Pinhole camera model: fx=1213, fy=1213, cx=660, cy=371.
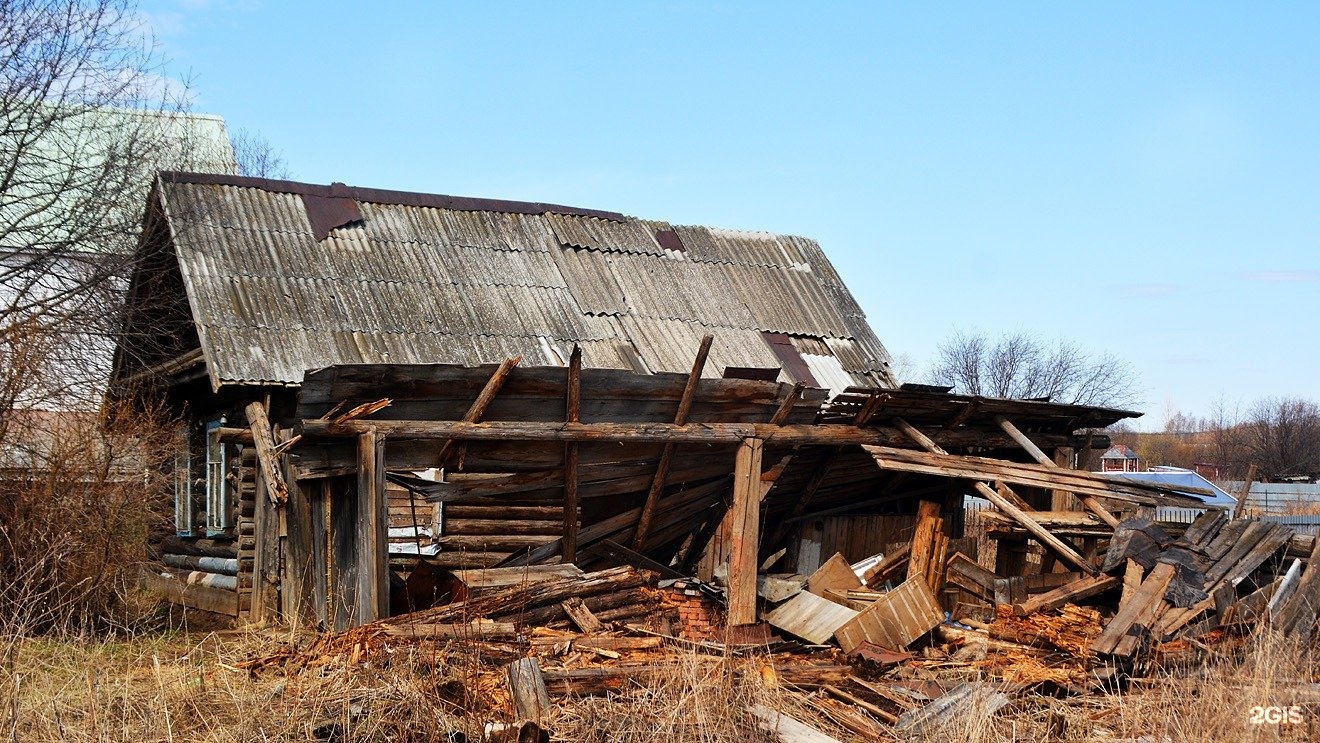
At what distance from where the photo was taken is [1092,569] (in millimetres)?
9875

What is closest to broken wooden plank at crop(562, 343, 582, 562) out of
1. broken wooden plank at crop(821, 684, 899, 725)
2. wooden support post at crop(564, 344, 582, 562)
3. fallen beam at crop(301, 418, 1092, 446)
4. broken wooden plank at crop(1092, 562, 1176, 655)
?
wooden support post at crop(564, 344, 582, 562)

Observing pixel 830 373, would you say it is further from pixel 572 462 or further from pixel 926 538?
pixel 572 462

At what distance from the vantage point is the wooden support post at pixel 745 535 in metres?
9.88

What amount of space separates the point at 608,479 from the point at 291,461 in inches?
103

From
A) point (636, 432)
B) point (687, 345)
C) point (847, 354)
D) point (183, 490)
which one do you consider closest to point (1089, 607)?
point (636, 432)

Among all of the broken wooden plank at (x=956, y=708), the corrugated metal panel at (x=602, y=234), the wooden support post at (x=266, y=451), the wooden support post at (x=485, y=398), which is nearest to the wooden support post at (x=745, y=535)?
the wooden support post at (x=485, y=398)

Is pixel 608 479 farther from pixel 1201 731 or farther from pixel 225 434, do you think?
pixel 1201 731

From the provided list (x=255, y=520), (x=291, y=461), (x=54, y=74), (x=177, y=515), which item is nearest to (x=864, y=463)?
(x=291, y=461)

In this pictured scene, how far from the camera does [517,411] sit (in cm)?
921

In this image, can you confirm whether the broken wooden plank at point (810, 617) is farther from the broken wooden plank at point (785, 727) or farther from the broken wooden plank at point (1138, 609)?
the broken wooden plank at point (785, 727)

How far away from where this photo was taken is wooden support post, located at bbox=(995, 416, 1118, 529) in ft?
33.4

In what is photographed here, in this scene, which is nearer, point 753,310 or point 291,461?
point 291,461

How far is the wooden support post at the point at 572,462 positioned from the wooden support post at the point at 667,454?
81 centimetres

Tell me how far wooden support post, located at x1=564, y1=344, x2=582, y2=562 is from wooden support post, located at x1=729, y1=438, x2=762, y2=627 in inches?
52.8
